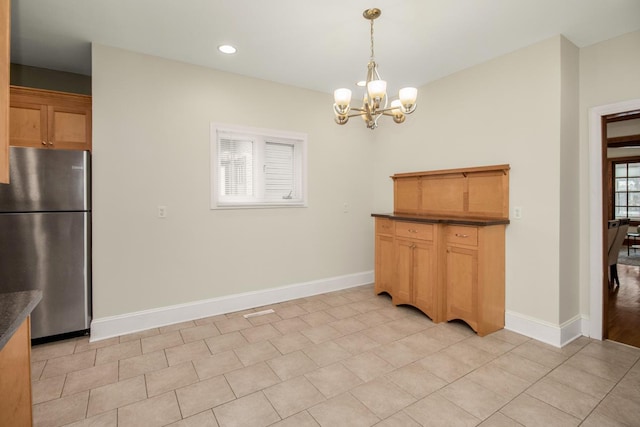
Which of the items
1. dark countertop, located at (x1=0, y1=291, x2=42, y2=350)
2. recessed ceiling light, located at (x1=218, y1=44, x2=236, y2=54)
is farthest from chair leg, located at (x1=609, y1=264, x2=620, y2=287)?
dark countertop, located at (x1=0, y1=291, x2=42, y2=350)

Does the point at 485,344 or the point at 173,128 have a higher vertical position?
the point at 173,128

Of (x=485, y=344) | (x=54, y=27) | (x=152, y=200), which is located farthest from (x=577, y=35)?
(x=54, y=27)

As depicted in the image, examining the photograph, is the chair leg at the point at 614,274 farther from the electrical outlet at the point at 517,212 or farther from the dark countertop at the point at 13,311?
the dark countertop at the point at 13,311

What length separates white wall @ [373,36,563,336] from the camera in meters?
2.79

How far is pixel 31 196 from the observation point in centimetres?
266

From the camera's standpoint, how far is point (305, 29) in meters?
2.68

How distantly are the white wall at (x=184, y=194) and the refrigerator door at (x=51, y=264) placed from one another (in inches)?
4.7

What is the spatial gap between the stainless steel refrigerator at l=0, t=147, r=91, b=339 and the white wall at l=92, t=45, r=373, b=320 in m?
0.11

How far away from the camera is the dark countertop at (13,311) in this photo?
3.26 feet

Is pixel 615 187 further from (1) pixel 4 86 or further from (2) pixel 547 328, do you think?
(1) pixel 4 86

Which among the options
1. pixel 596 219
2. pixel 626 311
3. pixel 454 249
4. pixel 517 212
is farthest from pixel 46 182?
pixel 626 311

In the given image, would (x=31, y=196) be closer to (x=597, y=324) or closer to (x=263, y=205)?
(x=263, y=205)

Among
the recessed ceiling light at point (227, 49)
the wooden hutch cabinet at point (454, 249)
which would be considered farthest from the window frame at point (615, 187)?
the recessed ceiling light at point (227, 49)

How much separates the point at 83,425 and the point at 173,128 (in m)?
2.53
